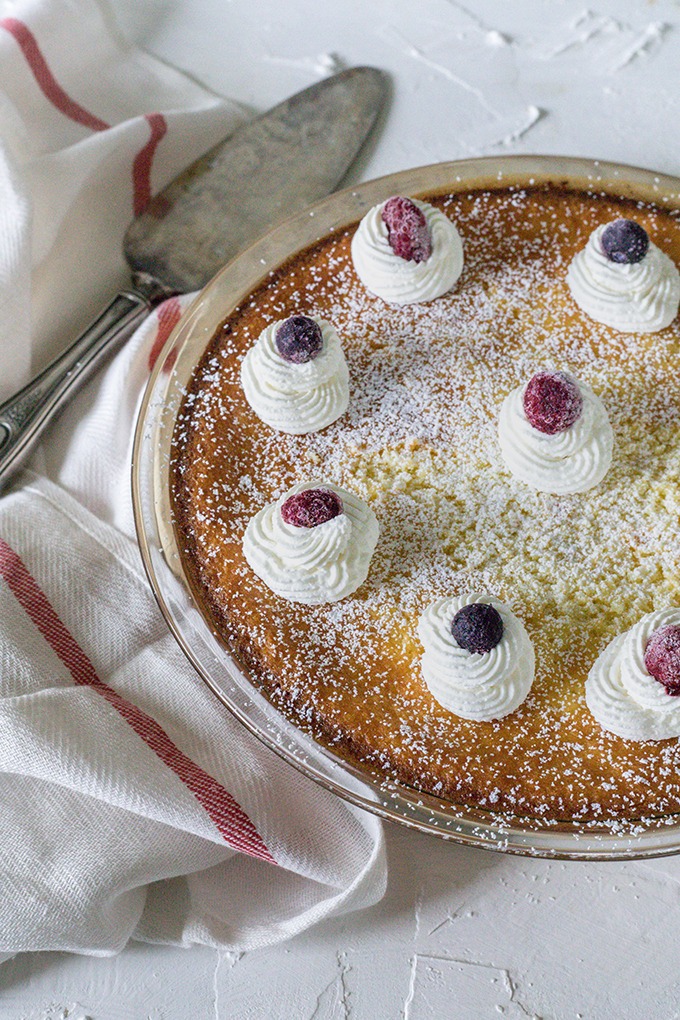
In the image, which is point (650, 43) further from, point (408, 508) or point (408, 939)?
point (408, 939)

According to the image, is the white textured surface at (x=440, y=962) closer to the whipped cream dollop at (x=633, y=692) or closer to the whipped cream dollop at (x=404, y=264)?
the whipped cream dollop at (x=633, y=692)

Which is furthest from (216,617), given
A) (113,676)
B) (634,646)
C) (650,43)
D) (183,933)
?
(650,43)

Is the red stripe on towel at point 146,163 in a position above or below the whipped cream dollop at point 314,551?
above

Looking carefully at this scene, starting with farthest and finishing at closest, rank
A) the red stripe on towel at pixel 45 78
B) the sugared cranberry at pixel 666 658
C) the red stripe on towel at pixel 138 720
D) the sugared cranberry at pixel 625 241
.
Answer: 1. the red stripe on towel at pixel 45 78
2. the sugared cranberry at pixel 625 241
3. the red stripe on towel at pixel 138 720
4. the sugared cranberry at pixel 666 658

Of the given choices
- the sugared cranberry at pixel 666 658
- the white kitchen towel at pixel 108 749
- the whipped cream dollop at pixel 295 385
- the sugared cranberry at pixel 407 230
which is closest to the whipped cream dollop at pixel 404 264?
the sugared cranberry at pixel 407 230

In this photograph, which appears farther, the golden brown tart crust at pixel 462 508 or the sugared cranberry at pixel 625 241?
the sugared cranberry at pixel 625 241

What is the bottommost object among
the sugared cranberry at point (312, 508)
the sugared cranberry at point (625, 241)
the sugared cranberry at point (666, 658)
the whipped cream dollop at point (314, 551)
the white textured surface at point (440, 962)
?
the white textured surface at point (440, 962)

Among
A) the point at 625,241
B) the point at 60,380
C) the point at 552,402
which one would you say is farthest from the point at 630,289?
the point at 60,380

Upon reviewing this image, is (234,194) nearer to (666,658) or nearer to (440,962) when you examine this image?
(666,658)
